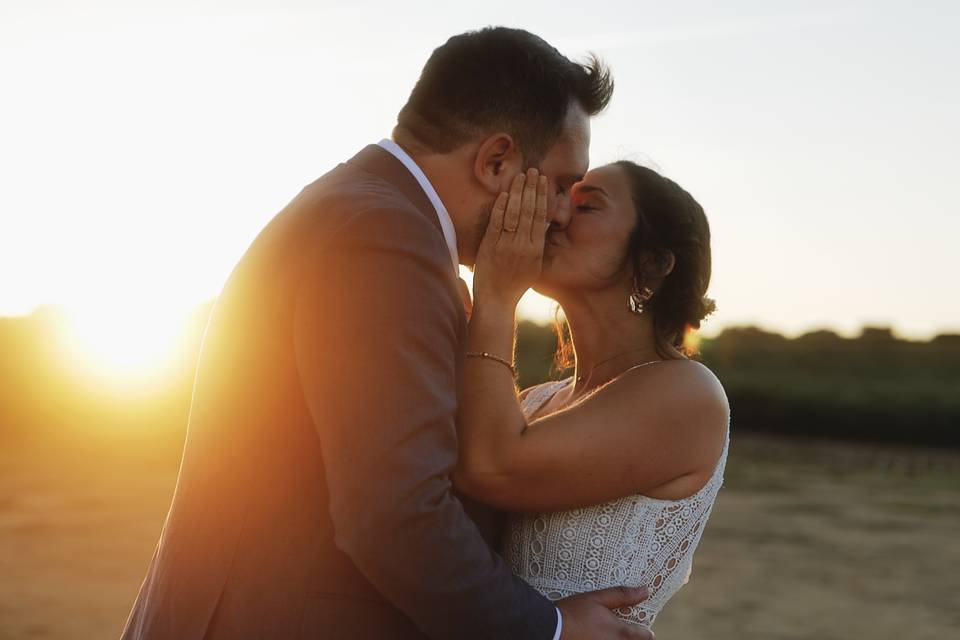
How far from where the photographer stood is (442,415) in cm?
197

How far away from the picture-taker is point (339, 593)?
2100 mm

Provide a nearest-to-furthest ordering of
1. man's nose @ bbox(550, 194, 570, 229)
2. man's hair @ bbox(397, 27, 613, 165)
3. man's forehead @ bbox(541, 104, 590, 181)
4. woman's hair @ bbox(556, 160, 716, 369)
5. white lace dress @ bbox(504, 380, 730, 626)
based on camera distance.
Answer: man's hair @ bbox(397, 27, 613, 165) → man's forehead @ bbox(541, 104, 590, 181) → man's nose @ bbox(550, 194, 570, 229) → white lace dress @ bbox(504, 380, 730, 626) → woman's hair @ bbox(556, 160, 716, 369)

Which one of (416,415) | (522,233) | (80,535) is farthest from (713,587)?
(416,415)

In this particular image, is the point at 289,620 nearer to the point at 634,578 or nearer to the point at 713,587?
the point at 634,578

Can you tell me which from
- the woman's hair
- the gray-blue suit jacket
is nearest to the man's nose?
the woman's hair

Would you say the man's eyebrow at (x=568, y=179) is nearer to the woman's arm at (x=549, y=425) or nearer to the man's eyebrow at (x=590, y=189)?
the woman's arm at (x=549, y=425)

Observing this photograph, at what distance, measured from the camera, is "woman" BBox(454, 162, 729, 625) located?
2.56 metres

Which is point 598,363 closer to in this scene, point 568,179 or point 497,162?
point 568,179

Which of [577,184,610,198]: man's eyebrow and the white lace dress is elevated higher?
[577,184,610,198]: man's eyebrow

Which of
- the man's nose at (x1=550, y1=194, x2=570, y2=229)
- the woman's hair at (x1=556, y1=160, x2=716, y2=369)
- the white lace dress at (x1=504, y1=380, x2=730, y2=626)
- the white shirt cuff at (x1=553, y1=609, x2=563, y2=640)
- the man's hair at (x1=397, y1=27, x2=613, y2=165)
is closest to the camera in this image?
the white shirt cuff at (x1=553, y1=609, x2=563, y2=640)

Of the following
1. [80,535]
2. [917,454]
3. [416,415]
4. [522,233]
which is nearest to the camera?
[416,415]

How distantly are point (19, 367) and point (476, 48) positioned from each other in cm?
1483

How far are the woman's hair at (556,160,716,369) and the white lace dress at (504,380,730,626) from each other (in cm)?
46

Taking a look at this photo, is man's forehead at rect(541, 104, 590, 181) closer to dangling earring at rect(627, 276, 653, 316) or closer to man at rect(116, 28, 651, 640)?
man at rect(116, 28, 651, 640)
